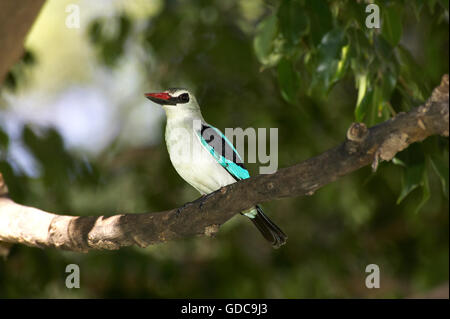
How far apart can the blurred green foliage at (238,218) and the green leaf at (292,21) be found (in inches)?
43.9

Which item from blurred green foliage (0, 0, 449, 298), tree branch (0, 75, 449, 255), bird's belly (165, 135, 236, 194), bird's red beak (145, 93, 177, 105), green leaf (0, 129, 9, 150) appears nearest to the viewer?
tree branch (0, 75, 449, 255)

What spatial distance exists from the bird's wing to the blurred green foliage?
1.25m

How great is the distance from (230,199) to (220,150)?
0.68m

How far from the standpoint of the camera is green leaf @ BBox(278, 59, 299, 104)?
3488 millimetres

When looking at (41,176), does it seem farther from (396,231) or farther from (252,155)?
(396,231)

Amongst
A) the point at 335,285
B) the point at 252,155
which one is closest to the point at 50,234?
the point at 252,155

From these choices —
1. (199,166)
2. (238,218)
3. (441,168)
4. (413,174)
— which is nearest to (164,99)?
(199,166)

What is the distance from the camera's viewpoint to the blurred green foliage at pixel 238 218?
18.7 feet

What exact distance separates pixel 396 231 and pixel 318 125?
221cm

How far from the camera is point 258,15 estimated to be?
7711mm
